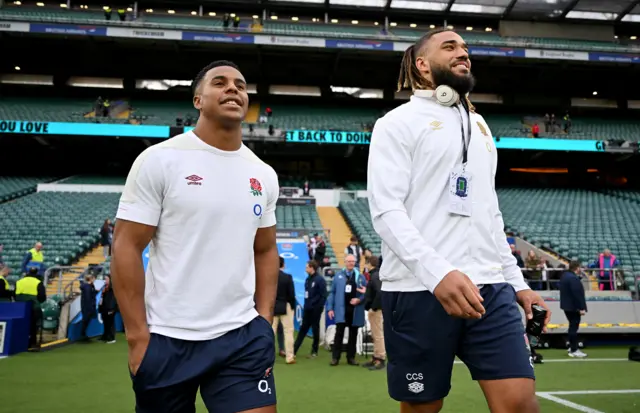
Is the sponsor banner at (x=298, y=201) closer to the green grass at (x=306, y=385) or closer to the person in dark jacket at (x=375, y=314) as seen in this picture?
the green grass at (x=306, y=385)

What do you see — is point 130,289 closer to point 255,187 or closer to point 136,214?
point 136,214

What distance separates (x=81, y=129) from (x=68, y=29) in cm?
510

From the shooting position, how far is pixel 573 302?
9.04 meters

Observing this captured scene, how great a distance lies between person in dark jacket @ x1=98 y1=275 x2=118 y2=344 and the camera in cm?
1081

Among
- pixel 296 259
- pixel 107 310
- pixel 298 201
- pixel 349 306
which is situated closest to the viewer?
pixel 349 306

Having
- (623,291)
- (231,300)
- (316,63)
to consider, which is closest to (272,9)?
(316,63)

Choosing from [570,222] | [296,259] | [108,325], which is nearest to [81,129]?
[296,259]

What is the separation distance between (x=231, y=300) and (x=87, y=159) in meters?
33.7

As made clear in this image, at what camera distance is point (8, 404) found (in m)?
5.24

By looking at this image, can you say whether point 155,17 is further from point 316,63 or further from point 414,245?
A: point 414,245

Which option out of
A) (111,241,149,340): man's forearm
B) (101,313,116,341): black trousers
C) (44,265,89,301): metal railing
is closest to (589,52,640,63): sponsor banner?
(44,265,89,301): metal railing

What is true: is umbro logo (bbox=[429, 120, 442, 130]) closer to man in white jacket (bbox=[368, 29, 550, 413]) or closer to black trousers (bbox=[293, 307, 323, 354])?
man in white jacket (bbox=[368, 29, 550, 413])

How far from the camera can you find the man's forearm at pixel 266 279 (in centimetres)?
229

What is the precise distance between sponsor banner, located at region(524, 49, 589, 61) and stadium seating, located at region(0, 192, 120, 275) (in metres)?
→ 23.2
